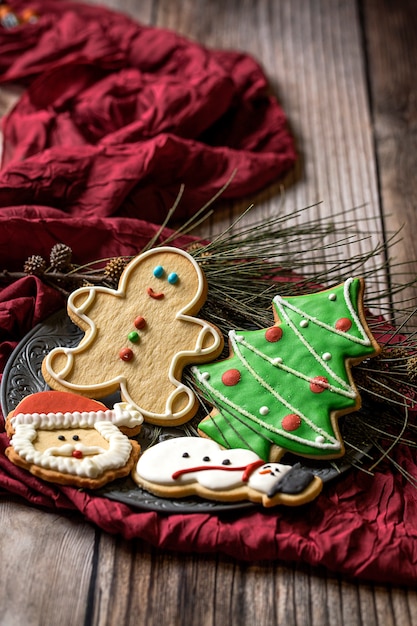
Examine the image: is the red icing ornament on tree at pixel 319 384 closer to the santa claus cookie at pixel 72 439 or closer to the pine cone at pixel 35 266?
the santa claus cookie at pixel 72 439

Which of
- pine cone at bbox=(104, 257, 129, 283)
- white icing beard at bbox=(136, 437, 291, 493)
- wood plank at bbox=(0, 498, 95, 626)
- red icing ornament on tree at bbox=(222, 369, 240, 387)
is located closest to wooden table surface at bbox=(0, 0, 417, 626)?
wood plank at bbox=(0, 498, 95, 626)

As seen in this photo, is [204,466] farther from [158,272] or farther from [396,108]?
[396,108]

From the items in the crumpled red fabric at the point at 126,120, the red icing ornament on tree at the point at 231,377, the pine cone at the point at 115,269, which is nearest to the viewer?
the red icing ornament on tree at the point at 231,377

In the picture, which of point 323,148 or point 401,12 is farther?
point 401,12

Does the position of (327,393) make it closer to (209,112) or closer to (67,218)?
(67,218)

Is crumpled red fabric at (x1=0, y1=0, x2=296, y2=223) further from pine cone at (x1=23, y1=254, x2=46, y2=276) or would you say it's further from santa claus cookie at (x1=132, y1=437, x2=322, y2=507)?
santa claus cookie at (x1=132, y1=437, x2=322, y2=507)

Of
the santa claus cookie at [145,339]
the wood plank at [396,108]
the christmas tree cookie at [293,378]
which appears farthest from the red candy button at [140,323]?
the wood plank at [396,108]

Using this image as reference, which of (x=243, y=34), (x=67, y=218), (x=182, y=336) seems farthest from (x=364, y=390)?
(x=243, y=34)
